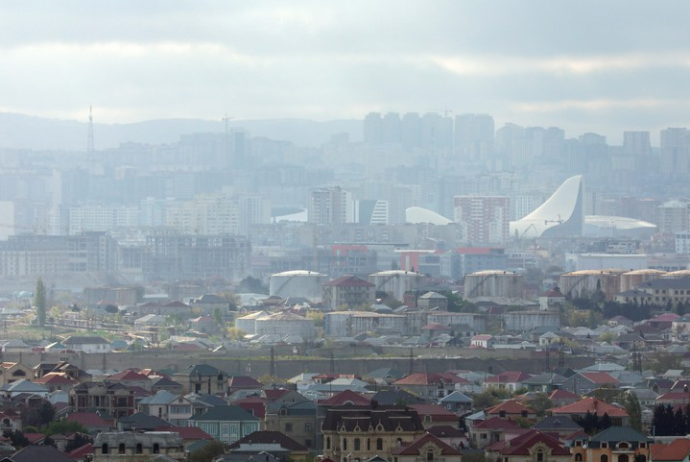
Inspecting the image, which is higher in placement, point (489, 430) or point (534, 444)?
point (534, 444)

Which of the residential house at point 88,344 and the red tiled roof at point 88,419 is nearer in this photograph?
the red tiled roof at point 88,419

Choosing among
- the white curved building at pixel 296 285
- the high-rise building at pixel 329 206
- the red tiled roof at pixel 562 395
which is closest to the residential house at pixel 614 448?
the red tiled roof at pixel 562 395

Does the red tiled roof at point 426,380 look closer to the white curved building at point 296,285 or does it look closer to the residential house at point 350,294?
the residential house at point 350,294

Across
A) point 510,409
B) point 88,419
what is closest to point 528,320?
point 510,409

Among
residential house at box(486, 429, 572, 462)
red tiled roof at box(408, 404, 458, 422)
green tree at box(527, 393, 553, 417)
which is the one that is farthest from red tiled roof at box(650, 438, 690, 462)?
green tree at box(527, 393, 553, 417)

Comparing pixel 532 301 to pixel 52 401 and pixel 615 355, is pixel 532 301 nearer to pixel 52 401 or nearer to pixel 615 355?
pixel 615 355

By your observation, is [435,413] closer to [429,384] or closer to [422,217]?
[429,384]

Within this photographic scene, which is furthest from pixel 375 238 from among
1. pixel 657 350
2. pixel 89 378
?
pixel 89 378

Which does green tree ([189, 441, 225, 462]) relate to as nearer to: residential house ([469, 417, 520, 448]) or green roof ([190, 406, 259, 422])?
green roof ([190, 406, 259, 422])
